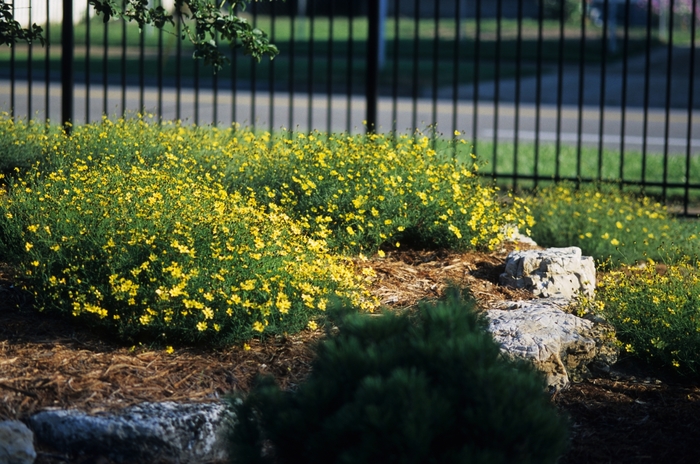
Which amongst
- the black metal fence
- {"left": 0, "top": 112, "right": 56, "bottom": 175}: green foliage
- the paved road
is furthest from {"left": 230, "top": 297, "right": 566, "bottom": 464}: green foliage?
the paved road

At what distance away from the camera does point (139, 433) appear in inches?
126

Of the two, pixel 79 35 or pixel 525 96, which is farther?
pixel 79 35

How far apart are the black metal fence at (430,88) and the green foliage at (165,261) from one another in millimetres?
3038

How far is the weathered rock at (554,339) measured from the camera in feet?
12.9

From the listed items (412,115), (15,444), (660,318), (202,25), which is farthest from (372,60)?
(412,115)

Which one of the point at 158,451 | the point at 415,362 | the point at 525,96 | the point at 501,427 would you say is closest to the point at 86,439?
the point at 158,451

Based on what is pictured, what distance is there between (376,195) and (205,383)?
1.91m

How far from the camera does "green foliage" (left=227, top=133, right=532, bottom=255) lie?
5062 millimetres

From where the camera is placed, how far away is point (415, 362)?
2637mm

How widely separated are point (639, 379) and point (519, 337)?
68cm

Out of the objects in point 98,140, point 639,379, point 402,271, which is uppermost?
point 98,140

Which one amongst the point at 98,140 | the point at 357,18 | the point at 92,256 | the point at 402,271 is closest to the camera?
the point at 92,256

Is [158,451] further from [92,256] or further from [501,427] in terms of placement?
[501,427]

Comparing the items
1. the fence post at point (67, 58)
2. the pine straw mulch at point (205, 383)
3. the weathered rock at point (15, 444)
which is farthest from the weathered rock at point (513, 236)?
the fence post at point (67, 58)
